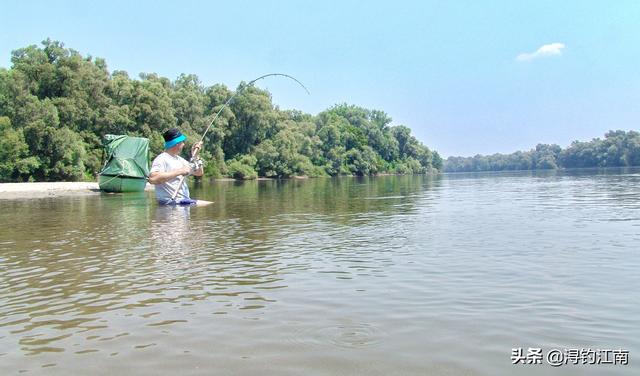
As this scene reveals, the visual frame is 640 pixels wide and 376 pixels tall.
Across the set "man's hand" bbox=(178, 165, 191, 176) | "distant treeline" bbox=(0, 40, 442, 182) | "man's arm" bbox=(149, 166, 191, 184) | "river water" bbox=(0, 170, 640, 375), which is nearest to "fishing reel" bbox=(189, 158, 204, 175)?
"man's hand" bbox=(178, 165, 191, 176)

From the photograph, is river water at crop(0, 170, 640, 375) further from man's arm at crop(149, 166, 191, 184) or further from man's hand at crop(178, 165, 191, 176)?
man's hand at crop(178, 165, 191, 176)

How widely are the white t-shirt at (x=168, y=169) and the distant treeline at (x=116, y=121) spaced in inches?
1700

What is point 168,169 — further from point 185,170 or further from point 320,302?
point 320,302

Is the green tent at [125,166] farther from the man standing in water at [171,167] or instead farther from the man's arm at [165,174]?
the man's arm at [165,174]

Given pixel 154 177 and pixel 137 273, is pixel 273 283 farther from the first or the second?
pixel 154 177

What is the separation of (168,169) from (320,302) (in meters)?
12.8

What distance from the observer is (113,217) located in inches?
799

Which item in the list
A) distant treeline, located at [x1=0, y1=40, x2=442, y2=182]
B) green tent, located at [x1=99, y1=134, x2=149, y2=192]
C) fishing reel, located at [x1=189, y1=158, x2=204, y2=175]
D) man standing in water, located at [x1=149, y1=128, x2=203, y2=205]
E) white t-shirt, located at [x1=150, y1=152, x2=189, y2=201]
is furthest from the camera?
distant treeline, located at [x1=0, y1=40, x2=442, y2=182]

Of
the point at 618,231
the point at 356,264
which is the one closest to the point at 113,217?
the point at 356,264

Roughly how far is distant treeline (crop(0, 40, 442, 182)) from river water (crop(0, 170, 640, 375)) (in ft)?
169

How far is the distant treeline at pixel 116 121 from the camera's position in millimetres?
59719

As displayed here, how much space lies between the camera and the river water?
16.2ft

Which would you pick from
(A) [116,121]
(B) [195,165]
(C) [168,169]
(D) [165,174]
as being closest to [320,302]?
(D) [165,174]

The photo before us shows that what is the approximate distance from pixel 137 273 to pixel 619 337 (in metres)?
7.06
